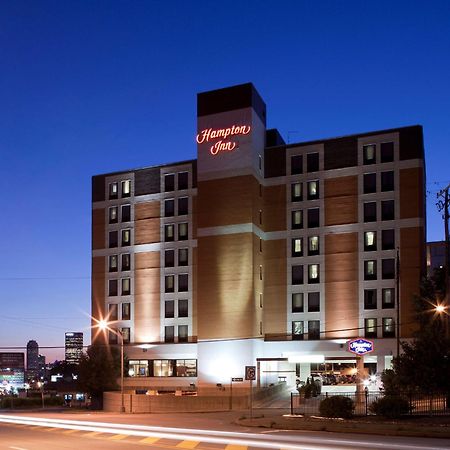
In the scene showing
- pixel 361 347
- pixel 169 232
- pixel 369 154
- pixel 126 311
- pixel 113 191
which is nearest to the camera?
pixel 361 347

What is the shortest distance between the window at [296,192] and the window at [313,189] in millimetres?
1014

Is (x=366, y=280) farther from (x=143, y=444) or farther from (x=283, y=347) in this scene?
(x=143, y=444)

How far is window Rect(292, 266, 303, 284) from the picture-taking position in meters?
75.3

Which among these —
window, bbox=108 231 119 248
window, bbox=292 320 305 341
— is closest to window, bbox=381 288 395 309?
window, bbox=292 320 305 341

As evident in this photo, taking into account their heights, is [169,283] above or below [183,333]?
above

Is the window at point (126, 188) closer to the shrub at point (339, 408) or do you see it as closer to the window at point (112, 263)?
the window at point (112, 263)

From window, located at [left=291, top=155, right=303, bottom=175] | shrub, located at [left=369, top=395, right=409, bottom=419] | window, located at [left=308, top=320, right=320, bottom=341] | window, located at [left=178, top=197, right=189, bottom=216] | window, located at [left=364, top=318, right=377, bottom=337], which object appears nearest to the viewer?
shrub, located at [left=369, top=395, right=409, bottom=419]

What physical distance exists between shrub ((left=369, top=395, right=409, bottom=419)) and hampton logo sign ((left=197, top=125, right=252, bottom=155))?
43293 mm

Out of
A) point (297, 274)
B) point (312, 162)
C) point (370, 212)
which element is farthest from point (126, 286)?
point (370, 212)

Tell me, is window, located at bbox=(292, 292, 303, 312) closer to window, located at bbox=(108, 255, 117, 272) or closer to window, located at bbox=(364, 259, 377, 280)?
window, located at bbox=(364, 259, 377, 280)

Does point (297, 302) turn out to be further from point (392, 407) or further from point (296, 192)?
point (392, 407)

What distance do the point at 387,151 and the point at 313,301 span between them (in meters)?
16.2

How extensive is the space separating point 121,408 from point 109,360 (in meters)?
17.6

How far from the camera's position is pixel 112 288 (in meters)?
85.7
